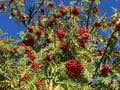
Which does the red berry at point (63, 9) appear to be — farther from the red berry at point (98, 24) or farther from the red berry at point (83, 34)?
the red berry at point (83, 34)

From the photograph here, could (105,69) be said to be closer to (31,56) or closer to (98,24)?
(31,56)

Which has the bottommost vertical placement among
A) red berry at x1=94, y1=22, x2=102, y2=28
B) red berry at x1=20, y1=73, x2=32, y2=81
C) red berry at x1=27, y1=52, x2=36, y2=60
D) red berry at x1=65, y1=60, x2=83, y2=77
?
red berry at x1=65, y1=60, x2=83, y2=77

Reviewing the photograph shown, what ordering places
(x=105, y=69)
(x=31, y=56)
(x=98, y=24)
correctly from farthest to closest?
(x=98, y=24), (x=105, y=69), (x=31, y=56)

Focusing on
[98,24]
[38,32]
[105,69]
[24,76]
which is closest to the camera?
[24,76]

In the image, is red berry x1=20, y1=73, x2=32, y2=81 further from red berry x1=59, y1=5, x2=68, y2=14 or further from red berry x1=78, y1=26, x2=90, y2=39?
red berry x1=59, y1=5, x2=68, y2=14

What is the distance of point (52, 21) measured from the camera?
1719 centimetres

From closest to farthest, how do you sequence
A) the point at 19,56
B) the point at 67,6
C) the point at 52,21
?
the point at 19,56 < the point at 67,6 < the point at 52,21

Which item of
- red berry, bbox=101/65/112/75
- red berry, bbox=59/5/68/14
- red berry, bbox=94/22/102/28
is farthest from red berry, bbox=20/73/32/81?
red berry, bbox=94/22/102/28

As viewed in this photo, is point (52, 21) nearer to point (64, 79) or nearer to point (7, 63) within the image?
point (7, 63)

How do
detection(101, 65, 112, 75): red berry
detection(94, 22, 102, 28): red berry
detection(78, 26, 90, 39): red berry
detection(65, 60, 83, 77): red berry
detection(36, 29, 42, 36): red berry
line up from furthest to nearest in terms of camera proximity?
detection(94, 22, 102, 28): red berry < detection(36, 29, 42, 36): red berry < detection(101, 65, 112, 75): red berry < detection(78, 26, 90, 39): red berry < detection(65, 60, 83, 77): red berry

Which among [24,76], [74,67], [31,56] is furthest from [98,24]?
[74,67]

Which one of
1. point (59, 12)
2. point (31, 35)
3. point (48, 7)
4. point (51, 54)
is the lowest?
point (51, 54)

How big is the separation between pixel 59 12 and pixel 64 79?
353 inches

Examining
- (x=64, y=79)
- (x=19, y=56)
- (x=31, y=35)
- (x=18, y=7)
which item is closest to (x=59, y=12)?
(x=31, y=35)
